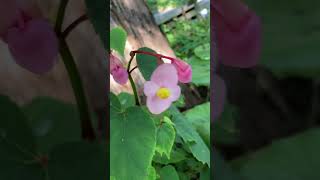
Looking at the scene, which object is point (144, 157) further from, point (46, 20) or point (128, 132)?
point (46, 20)

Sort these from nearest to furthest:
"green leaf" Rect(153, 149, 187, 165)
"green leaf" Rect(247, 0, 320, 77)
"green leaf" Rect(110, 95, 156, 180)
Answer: "green leaf" Rect(247, 0, 320, 77)
"green leaf" Rect(110, 95, 156, 180)
"green leaf" Rect(153, 149, 187, 165)

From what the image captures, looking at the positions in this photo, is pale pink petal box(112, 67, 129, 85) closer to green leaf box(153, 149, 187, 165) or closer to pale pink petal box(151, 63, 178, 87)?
pale pink petal box(151, 63, 178, 87)

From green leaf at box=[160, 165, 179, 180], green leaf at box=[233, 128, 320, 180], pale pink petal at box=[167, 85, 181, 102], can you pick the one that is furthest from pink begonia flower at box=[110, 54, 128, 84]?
green leaf at box=[233, 128, 320, 180]

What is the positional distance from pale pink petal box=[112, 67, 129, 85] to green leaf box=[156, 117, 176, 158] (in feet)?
0.41

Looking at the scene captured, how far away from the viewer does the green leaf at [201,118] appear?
0.95 m

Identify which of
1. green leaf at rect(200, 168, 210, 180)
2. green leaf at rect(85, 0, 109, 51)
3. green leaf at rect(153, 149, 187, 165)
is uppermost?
green leaf at rect(85, 0, 109, 51)

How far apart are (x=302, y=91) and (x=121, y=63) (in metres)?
0.40

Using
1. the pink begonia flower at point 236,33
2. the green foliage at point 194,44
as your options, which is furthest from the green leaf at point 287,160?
the green foliage at point 194,44

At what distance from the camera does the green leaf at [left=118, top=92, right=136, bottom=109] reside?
91 cm

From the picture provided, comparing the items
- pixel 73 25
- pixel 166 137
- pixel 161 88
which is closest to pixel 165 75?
pixel 161 88

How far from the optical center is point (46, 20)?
0.71 m

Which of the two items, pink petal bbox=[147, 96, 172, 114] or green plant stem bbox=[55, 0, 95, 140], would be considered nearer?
green plant stem bbox=[55, 0, 95, 140]

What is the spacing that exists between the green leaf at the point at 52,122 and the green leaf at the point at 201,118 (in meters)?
0.30

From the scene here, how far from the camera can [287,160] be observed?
2.29ft
